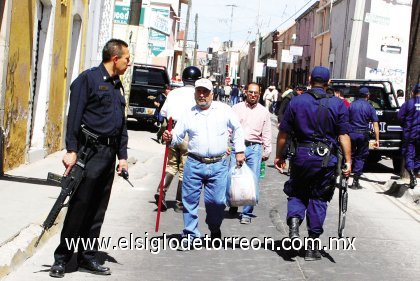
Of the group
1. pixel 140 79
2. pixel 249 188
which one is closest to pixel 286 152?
pixel 249 188

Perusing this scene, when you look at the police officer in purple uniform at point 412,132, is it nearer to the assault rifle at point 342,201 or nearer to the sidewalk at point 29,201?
the sidewalk at point 29,201

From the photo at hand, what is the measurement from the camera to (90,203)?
6875mm

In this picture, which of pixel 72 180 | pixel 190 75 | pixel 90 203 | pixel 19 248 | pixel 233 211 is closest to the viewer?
pixel 72 180

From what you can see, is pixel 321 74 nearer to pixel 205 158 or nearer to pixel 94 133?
pixel 205 158

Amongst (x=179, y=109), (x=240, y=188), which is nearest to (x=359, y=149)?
(x=179, y=109)

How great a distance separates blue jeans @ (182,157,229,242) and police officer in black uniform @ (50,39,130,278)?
4.95 ft

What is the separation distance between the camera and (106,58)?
6918mm

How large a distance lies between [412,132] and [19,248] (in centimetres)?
917

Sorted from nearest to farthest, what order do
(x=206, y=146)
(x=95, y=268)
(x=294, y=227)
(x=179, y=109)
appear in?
(x=95, y=268)
(x=294, y=227)
(x=206, y=146)
(x=179, y=109)

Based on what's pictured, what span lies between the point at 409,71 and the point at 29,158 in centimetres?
761

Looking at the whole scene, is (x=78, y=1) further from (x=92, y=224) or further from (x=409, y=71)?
(x=92, y=224)

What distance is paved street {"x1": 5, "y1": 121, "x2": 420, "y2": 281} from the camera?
7.44 metres

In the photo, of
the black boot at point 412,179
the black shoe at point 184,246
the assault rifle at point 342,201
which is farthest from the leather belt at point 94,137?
the black boot at point 412,179

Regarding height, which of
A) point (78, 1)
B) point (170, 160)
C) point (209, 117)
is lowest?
point (170, 160)
